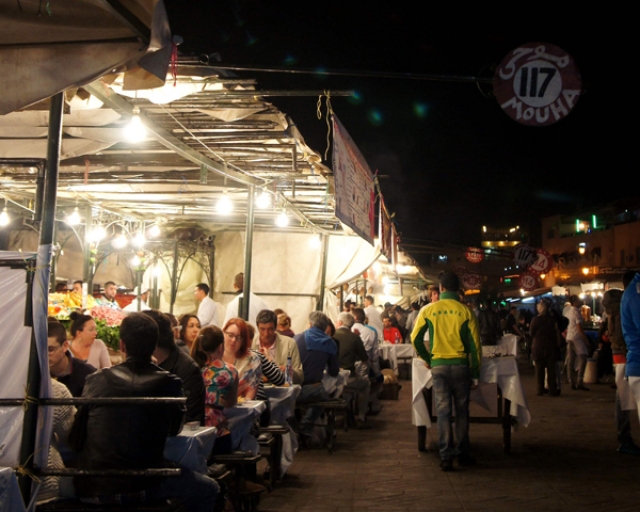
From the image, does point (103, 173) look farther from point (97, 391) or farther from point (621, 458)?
point (621, 458)

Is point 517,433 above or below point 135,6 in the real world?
below

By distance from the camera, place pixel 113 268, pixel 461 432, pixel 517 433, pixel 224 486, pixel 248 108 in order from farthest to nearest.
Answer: pixel 113 268 → pixel 517 433 → pixel 461 432 → pixel 248 108 → pixel 224 486

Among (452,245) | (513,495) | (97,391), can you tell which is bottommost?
(513,495)

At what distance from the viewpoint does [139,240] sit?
14.0 metres

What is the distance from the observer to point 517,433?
409 inches

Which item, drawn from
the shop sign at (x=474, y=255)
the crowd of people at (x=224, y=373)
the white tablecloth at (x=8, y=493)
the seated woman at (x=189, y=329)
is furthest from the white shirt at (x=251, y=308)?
the shop sign at (x=474, y=255)

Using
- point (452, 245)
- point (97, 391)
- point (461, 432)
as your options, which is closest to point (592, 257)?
point (452, 245)

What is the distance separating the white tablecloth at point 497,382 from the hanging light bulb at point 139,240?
721 centimetres

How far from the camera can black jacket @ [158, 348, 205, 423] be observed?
205 inches

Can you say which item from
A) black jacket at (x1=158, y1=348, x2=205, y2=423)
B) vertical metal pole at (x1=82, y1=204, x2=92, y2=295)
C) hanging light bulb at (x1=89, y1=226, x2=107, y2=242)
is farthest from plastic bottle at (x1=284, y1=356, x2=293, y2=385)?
hanging light bulb at (x1=89, y1=226, x2=107, y2=242)

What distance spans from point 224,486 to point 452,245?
3107 centimetres

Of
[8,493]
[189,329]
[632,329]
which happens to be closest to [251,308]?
[189,329]

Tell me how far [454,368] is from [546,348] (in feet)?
25.0

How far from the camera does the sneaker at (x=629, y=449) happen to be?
866 centimetres
